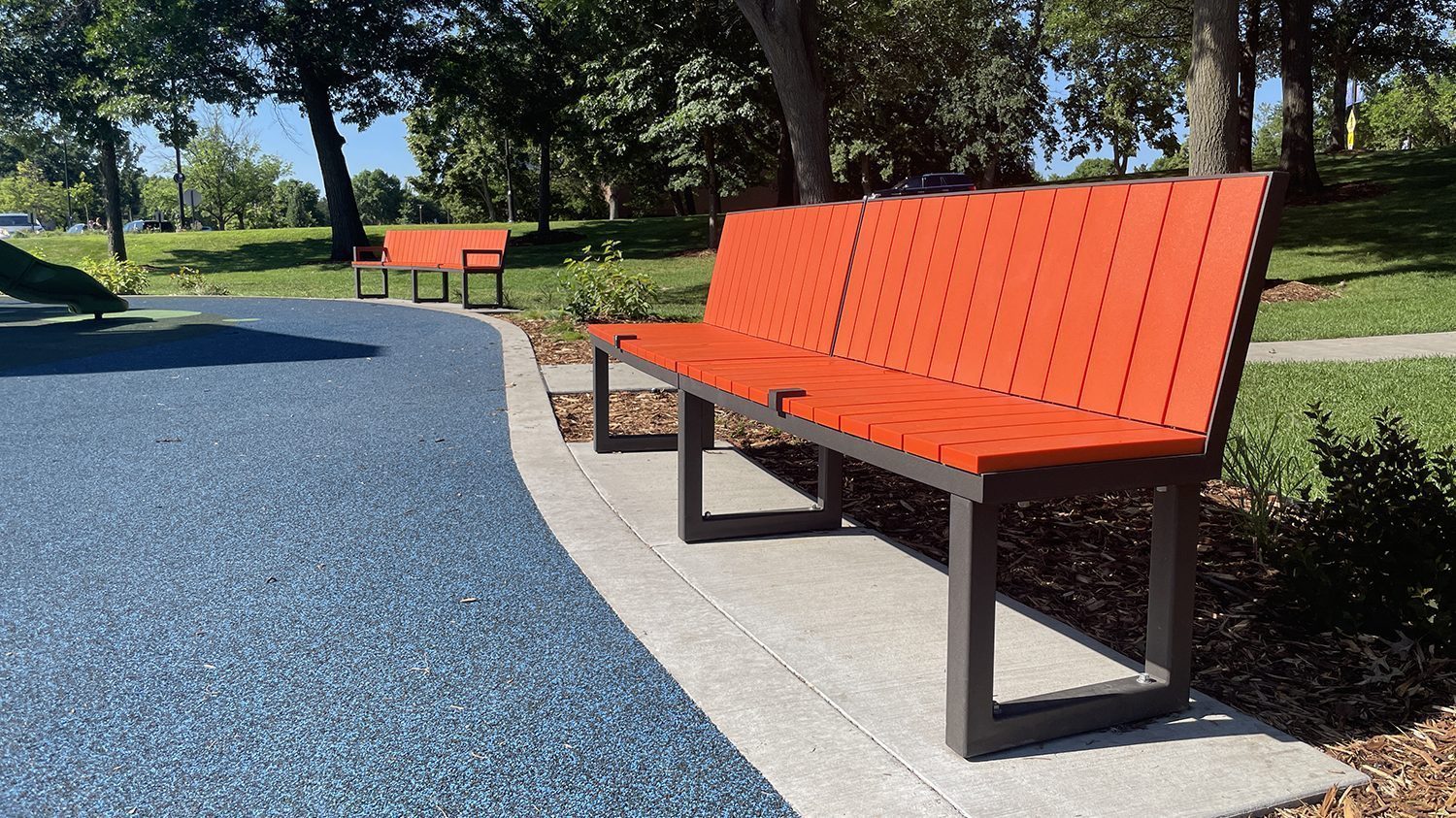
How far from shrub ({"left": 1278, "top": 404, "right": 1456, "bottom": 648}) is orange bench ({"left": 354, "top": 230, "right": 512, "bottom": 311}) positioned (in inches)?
489

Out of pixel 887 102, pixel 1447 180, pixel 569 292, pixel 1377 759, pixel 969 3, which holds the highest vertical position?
pixel 969 3

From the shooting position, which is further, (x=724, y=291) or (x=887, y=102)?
(x=887, y=102)

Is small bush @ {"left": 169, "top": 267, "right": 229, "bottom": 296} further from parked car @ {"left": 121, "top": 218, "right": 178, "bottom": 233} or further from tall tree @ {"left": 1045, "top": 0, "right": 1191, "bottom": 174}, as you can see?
parked car @ {"left": 121, "top": 218, "right": 178, "bottom": 233}

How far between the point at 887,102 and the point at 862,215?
36.2 metres

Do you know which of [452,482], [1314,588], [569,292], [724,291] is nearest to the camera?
[1314,588]

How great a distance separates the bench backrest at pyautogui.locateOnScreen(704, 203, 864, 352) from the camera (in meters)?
5.03

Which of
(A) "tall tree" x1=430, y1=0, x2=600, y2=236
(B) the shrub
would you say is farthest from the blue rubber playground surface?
(A) "tall tree" x1=430, y1=0, x2=600, y2=236

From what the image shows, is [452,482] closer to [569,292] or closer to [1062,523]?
[1062,523]

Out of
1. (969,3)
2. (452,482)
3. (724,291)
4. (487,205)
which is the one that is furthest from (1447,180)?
(487,205)

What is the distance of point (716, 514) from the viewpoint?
15.8 feet

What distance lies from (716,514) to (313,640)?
184 cm

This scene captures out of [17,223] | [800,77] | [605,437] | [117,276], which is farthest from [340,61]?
[17,223]

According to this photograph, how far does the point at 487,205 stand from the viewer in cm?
6556

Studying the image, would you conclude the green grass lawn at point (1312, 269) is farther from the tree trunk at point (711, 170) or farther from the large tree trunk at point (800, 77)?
Result: the large tree trunk at point (800, 77)
